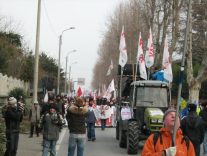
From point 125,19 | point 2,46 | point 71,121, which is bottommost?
point 71,121

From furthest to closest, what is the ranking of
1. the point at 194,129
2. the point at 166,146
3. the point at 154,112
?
1. the point at 154,112
2. the point at 194,129
3. the point at 166,146

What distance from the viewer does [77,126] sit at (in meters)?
13.1

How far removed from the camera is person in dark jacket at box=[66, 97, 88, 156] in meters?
13.0

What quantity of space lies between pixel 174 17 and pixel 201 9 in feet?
6.27

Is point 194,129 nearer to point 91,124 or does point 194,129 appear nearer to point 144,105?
point 144,105

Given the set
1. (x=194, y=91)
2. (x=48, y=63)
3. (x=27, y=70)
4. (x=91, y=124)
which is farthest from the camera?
(x=48, y=63)

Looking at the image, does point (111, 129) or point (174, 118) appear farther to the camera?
point (111, 129)

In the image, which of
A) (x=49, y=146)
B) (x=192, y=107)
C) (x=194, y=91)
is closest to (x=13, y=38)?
(x=194, y=91)

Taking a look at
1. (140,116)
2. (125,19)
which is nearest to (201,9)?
(140,116)

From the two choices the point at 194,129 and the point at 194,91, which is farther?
the point at 194,91

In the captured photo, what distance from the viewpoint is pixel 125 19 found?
6769 centimetres

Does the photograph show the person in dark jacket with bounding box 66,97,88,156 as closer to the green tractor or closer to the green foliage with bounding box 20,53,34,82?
the green tractor

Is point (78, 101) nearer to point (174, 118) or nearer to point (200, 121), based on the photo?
point (200, 121)

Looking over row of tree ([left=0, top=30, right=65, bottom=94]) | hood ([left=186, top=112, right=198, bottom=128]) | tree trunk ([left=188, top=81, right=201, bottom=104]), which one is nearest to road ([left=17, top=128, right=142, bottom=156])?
hood ([left=186, top=112, right=198, bottom=128])
